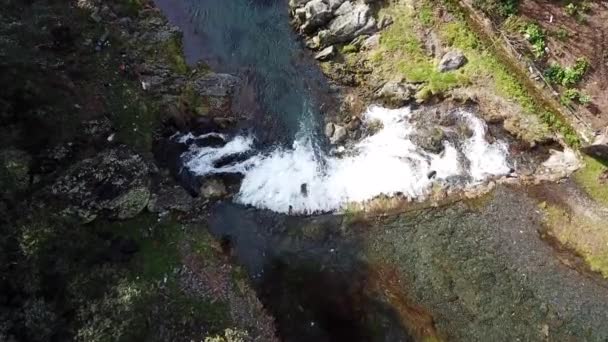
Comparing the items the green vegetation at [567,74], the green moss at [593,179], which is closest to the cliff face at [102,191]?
the green moss at [593,179]

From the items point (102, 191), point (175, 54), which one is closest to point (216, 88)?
point (175, 54)

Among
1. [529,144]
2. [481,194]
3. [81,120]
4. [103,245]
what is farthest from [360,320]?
[81,120]

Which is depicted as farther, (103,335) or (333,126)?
(333,126)

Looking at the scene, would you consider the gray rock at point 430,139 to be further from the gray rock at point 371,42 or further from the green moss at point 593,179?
the green moss at point 593,179

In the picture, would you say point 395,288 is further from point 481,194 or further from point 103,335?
point 103,335

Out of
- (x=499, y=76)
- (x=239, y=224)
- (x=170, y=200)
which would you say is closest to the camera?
(x=170, y=200)

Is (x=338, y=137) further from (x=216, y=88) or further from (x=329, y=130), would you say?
(x=216, y=88)
